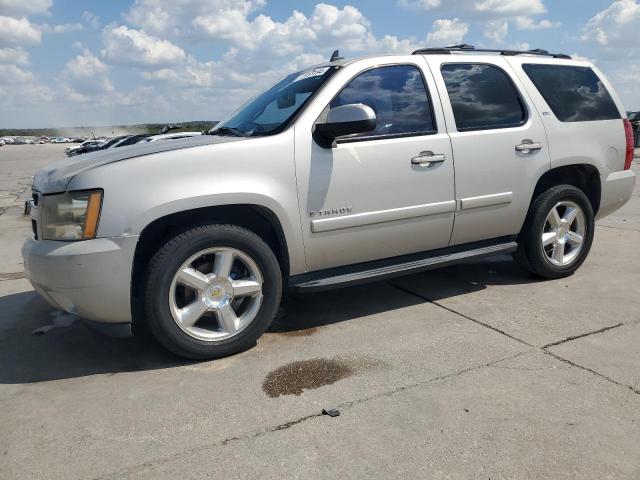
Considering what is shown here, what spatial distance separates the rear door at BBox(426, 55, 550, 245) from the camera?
4.06 metres

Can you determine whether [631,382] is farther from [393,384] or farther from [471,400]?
[393,384]

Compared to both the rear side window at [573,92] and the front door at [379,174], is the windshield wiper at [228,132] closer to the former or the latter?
the front door at [379,174]

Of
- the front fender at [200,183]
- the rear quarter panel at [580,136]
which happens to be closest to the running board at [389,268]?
the front fender at [200,183]

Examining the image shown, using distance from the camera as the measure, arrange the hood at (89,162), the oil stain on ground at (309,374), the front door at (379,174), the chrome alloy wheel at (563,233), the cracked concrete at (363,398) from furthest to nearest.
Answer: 1. the chrome alloy wheel at (563,233)
2. the front door at (379,174)
3. the hood at (89,162)
4. the oil stain on ground at (309,374)
5. the cracked concrete at (363,398)

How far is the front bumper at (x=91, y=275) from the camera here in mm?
3020

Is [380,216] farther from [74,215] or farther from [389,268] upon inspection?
[74,215]

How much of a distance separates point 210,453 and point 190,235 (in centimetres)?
127

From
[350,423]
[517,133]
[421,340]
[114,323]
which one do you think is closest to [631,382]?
[421,340]

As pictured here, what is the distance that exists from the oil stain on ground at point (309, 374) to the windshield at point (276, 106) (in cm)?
146

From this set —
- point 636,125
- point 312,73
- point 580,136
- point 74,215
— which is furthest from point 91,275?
point 636,125

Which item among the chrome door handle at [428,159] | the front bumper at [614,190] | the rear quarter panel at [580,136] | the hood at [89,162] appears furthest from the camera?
the front bumper at [614,190]

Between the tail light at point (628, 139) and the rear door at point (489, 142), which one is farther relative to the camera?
the tail light at point (628, 139)

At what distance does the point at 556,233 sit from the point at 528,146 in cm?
87

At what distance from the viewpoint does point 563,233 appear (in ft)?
15.6
